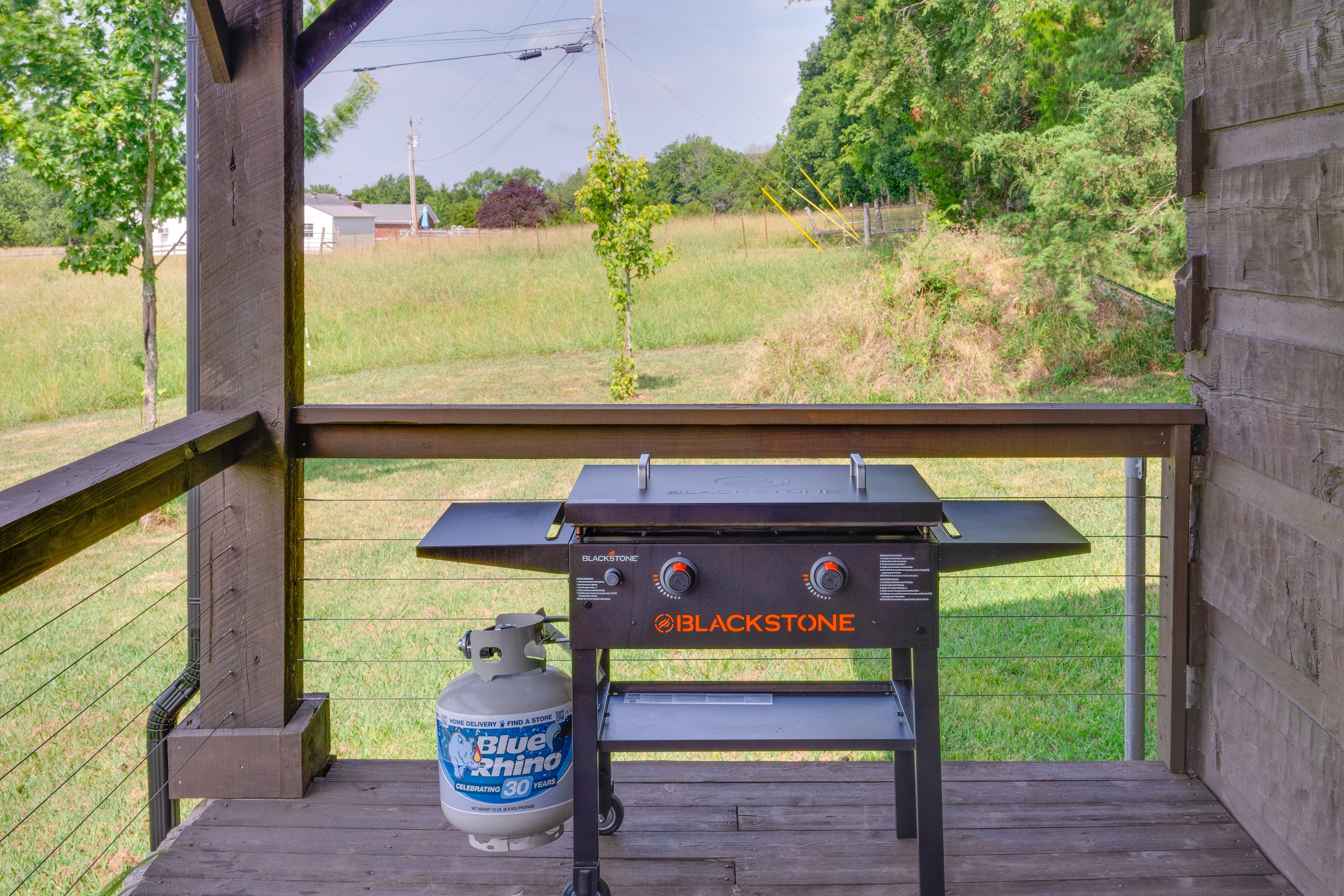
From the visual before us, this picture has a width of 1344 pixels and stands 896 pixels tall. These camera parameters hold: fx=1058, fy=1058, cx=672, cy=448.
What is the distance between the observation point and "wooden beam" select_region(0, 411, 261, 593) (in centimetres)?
119

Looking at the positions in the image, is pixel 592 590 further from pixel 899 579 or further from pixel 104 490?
pixel 104 490

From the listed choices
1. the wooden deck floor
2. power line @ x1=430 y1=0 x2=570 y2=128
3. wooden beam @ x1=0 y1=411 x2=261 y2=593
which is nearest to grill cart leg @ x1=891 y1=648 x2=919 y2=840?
the wooden deck floor

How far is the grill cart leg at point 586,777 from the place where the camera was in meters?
1.58

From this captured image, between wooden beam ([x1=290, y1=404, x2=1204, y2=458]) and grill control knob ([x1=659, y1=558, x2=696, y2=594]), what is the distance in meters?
0.47

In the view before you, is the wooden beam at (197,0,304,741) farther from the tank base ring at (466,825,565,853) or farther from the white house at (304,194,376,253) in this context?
the white house at (304,194,376,253)

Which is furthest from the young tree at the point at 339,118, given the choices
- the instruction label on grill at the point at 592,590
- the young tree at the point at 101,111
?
the instruction label on grill at the point at 592,590

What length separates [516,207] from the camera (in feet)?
49.4

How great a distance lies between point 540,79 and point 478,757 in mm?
16797

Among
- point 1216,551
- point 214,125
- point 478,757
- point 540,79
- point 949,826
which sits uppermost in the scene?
point 540,79

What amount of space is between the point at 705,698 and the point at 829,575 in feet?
1.26

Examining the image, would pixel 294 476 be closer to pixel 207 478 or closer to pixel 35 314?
pixel 207 478

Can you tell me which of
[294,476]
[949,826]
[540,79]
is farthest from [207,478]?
[540,79]

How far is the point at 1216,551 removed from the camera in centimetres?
198

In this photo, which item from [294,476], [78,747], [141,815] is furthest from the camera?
[78,747]
